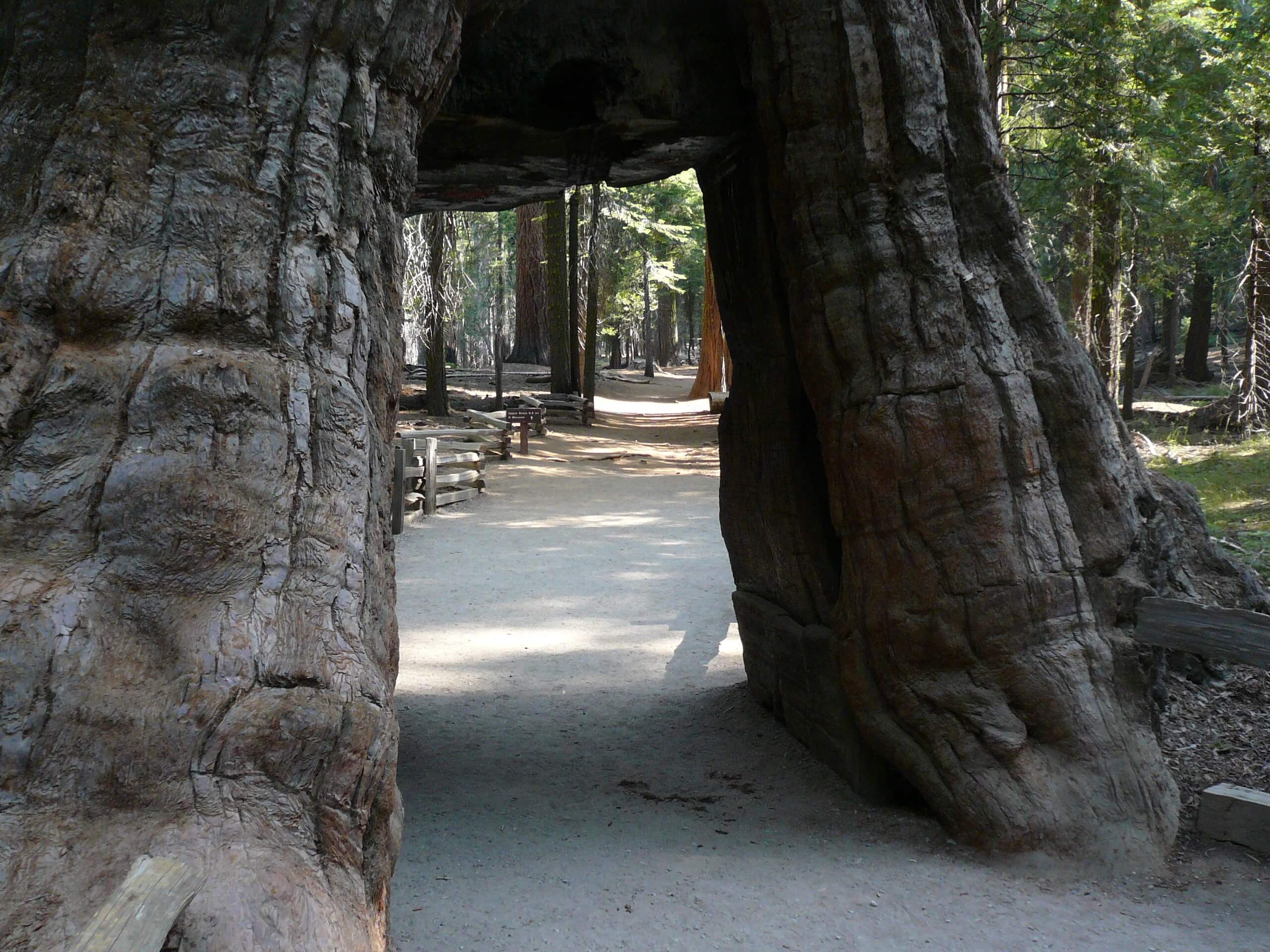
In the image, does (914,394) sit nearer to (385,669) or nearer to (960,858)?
(960,858)

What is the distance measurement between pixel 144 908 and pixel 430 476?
475 inches

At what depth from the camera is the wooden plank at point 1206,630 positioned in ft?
13.9

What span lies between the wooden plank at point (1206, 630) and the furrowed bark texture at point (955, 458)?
0.11 metres

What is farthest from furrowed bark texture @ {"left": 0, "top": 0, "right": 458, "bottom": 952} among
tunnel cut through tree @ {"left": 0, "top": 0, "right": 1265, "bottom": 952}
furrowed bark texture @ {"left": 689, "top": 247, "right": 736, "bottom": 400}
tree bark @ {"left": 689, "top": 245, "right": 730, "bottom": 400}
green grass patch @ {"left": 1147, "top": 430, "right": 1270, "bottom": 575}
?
tree bark @ {"left": 689, "top": 245, "right": 730, "bottom": 400}

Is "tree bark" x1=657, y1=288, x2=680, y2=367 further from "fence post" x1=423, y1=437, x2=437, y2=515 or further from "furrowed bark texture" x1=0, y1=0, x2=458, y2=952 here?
"furrowed bark texture" x1=0, y1=0, x2=458, y2=952

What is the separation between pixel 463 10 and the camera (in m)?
3.79

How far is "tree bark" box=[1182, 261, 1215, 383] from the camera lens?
27672mm

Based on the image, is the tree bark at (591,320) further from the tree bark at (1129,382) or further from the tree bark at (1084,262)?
the tree bark at (1129,382)

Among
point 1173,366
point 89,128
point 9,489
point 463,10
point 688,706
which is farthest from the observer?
point 1173,366

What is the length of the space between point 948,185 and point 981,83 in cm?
52

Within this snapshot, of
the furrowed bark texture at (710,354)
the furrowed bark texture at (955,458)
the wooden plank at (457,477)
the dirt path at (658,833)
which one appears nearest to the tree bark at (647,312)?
the furrowed bark texture at (710,354)

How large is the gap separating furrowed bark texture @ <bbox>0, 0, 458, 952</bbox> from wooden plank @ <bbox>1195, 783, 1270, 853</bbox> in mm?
3489

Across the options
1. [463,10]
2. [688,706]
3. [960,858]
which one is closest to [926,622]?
[960,858]

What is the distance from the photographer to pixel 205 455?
2.61 metres
